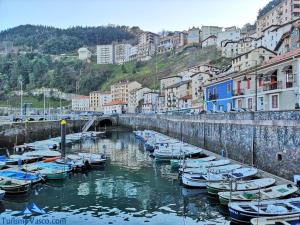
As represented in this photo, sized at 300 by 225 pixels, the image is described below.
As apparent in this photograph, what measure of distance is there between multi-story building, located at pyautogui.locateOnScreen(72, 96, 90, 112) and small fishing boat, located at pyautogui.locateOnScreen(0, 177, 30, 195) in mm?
157473

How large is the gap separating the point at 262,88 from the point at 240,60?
28511mm

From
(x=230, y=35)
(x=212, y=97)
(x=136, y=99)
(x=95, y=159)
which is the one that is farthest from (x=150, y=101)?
(x=95, y=159)

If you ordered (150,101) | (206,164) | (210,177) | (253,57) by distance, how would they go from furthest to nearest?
(150,101), (253,57), (206,164), (210,177)

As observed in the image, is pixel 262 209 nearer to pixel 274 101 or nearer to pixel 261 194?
pixel 261 194

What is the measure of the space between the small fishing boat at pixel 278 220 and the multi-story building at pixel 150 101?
4518 inches

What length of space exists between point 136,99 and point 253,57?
303 ft

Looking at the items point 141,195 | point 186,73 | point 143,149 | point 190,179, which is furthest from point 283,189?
point 186,73

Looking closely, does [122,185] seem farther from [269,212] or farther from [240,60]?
[240,60]

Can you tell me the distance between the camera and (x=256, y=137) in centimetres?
3123

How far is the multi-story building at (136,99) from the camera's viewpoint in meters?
151

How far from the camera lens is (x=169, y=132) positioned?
7419cm

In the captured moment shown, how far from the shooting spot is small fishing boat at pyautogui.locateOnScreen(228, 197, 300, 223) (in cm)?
1859

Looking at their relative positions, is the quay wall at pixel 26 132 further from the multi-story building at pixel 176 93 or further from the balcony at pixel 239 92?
the multi-story building at pixel 176 93

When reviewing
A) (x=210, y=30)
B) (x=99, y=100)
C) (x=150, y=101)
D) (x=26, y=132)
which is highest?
(x=210, y=30)
